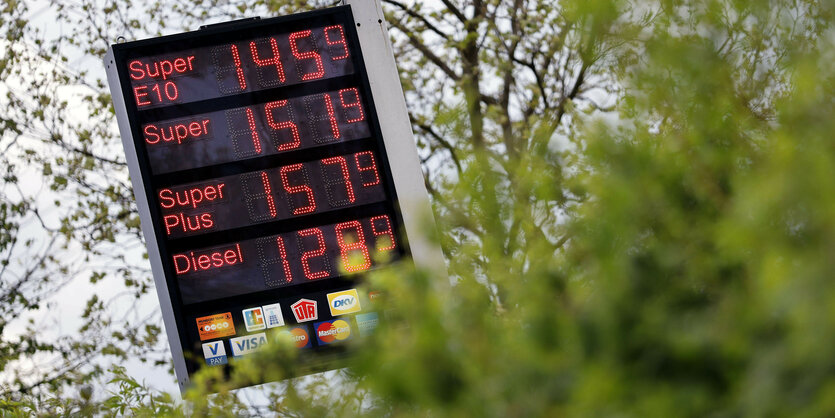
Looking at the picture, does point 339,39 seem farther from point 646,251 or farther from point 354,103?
point 646,251

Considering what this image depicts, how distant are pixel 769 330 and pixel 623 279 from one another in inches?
4.8

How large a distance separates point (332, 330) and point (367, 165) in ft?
2.97

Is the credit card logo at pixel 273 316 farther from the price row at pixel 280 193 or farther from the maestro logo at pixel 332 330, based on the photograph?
the price row at pixel 280 193

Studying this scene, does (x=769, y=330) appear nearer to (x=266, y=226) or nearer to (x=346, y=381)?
(x=346, y=381)

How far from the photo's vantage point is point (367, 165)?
482 centimetres

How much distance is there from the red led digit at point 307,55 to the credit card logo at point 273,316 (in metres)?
1.24

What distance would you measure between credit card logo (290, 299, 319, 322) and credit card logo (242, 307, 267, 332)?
0.56 ft

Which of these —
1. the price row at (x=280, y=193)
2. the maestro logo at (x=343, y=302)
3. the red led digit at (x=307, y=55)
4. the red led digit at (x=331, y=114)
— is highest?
the red led digit at (x=307, y=55)

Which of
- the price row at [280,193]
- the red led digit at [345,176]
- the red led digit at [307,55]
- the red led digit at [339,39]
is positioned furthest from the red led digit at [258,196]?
the red led digit at [339,39]

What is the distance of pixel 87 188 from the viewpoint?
8.56 m

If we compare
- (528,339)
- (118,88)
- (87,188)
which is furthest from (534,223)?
(87,188)

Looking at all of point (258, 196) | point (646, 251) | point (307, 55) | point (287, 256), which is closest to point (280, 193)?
point (258, 196)

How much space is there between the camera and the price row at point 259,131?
480 centimetres

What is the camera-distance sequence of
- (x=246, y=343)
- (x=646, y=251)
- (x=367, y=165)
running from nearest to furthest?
(x=646, y=251) → (x=246, y=343) → (x=367, y=165)
